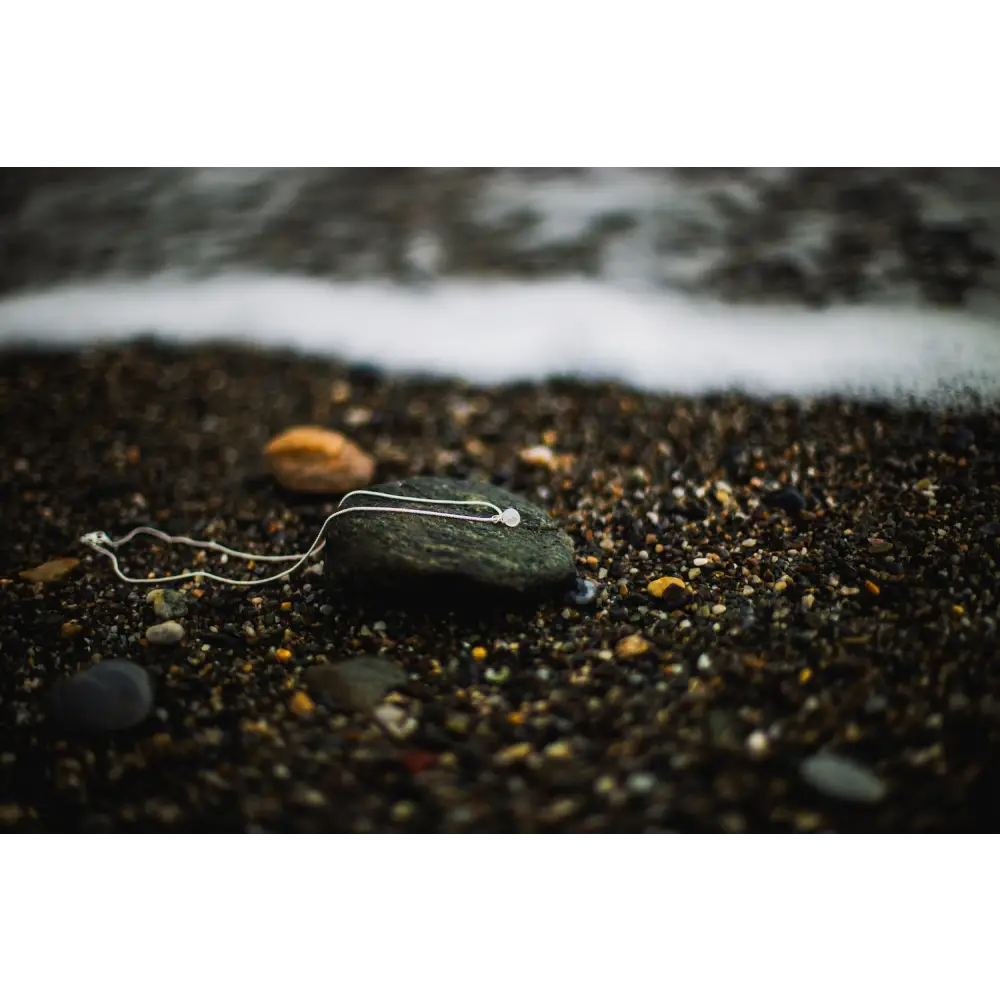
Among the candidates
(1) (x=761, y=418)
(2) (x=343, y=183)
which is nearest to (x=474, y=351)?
(1) (x=761, y=418)

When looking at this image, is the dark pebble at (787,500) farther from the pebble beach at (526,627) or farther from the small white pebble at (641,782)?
the small white pebble at (641,782)

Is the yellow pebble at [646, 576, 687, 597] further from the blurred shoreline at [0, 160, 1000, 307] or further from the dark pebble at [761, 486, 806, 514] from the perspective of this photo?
the blurred shoreline at [0, 160, 1000, 307]

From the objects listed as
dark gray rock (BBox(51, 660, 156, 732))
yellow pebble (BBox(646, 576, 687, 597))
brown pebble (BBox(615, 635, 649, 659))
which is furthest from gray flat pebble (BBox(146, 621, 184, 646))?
yellow pebble (BBox(646, 576, 687, 597))

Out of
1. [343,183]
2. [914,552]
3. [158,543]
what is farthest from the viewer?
[343,183]

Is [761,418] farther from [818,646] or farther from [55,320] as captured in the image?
[55,320]

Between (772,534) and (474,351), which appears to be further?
(474,351)

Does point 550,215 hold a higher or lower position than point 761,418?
higher

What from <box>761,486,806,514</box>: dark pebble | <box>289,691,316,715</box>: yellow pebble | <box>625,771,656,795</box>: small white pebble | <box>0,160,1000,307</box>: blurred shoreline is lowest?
<box>289,691,316,715</box>: yellow pebble
